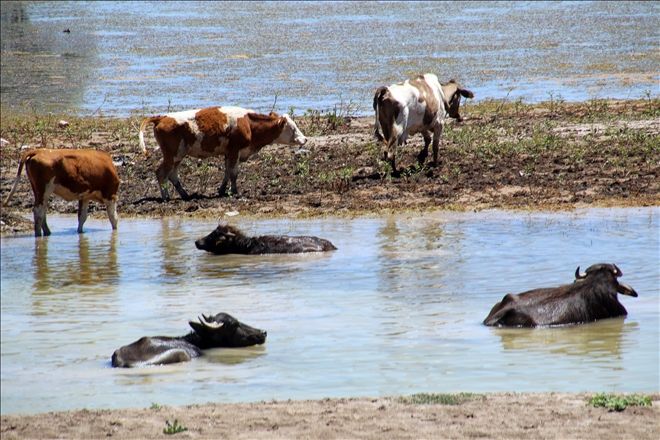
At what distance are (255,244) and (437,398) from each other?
503 centimetres

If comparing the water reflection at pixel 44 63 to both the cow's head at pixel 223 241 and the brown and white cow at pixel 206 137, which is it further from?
the cow's head at pixel 223 241

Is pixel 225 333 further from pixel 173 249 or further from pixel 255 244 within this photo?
pixel 173 249

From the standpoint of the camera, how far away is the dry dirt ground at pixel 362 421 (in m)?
5.87

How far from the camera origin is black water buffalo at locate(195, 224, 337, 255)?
1109cm

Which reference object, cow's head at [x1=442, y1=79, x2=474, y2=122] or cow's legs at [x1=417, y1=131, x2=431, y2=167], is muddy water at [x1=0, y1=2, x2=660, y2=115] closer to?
cow's head at [x1=442, y1=79, x2=474, y2=122]

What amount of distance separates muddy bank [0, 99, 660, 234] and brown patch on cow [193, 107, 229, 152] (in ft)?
1.95

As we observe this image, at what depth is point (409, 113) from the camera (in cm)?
1470

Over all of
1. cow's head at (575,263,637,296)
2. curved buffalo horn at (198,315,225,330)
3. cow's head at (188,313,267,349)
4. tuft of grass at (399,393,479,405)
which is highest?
cow's head at (575,263,637,296)

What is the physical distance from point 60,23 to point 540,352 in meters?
34.9

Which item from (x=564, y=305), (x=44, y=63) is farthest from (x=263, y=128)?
(x=44, y=63)

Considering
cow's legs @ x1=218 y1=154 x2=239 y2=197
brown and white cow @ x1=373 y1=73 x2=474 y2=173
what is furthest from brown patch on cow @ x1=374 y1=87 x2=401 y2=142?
cow's legs @ x1=218 y1=154 x2=239 y2=197

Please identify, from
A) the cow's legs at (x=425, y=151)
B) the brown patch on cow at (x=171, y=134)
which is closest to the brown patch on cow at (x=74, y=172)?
the brown patch on cow at (x=171, y=134)

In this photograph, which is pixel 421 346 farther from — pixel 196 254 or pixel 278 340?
pixel 196 254

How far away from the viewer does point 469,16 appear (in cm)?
3944
